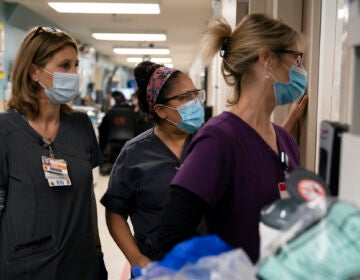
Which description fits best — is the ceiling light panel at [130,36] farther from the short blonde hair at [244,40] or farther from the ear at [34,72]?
the short blonde hair at [244,40]

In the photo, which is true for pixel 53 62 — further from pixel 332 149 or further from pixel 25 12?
pixel 25 12

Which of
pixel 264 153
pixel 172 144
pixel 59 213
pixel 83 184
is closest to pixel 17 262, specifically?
pixel 59 213

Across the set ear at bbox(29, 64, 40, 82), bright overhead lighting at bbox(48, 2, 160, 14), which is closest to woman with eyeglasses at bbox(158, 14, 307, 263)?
ear at bbox(29, 64, 40, 82)

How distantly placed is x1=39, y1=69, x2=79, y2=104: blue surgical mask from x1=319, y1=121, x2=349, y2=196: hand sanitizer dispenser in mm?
1410

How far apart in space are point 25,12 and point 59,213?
592 centimetres

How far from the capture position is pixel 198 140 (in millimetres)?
1108

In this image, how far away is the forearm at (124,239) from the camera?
1669 mm

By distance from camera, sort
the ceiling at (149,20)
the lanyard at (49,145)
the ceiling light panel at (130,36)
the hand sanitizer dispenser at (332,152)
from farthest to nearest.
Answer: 1. the ceiling light panel at (130,36)
2. the ceiling at (149,20)
3. the lanyard at (49,145)
4. the hand sanitizer dispenser at (332,152)

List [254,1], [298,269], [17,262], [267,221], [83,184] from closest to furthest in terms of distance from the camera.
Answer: [298,269] → [267,221] → [17,262] → [83,184] → [254,1]

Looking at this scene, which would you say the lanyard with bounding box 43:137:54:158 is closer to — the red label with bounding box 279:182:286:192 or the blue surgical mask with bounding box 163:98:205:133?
the blue surgical mask with bounding box 163:98:205:133

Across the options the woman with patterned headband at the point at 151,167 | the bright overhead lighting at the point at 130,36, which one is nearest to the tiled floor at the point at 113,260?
the woman with patterned headband at the point at 151,167

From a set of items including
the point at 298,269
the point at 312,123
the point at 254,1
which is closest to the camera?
the point at 298,269

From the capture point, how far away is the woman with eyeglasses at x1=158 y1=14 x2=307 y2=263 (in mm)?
1063

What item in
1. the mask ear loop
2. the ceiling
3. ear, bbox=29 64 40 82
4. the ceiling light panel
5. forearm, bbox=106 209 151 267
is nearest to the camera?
the mask ear loop
